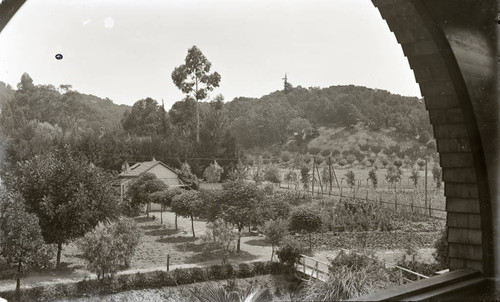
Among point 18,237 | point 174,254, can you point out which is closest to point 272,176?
point 174,254

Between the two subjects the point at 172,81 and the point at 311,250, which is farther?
the point at 172,81

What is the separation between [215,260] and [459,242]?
505 inches

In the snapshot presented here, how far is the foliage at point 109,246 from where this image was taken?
12500mm

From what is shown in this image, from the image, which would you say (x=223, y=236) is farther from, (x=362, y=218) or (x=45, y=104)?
(x=45, y=104)

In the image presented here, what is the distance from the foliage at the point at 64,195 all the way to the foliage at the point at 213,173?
15.9 m

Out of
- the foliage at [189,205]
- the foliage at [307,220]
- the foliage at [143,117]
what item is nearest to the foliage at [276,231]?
the foliage at [307,220]

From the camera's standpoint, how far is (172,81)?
116 ft

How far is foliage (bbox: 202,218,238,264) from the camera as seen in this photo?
15.7 meters

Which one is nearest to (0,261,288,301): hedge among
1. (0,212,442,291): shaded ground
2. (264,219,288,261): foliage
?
(0,212,442,291): shaded ground

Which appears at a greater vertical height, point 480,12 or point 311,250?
point 480,12

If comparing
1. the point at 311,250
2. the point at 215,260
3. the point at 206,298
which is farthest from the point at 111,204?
the point at 206,298

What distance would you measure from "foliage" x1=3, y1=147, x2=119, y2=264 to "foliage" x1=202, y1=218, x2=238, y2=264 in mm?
3381

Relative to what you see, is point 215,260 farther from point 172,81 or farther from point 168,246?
point 172,81

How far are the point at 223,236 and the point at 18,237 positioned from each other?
20.7ft
